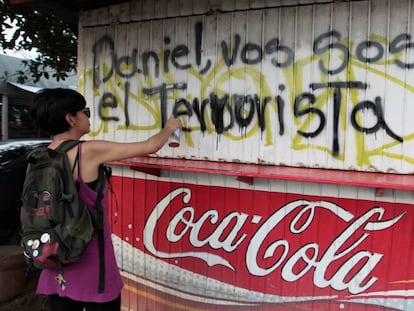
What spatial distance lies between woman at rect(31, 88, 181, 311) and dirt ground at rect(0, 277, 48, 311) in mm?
2112

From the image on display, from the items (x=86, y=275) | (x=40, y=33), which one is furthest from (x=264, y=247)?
(x=40, y=33)

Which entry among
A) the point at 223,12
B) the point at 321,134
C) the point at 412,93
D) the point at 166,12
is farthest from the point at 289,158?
the point at 166,12

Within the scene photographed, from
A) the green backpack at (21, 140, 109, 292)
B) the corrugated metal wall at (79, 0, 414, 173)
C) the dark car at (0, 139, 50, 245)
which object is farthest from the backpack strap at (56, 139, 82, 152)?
the dark car at (0, 139, 50, 245)

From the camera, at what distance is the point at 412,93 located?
2469 mm

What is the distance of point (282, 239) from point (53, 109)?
1778 mm

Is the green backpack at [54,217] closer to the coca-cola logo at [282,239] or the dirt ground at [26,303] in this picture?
the coca-cola logo at [282,239]

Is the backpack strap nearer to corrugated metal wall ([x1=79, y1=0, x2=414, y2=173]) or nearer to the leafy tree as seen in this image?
corrugated metal wall ([x1=79, y1=0, x2=414, y2=173])

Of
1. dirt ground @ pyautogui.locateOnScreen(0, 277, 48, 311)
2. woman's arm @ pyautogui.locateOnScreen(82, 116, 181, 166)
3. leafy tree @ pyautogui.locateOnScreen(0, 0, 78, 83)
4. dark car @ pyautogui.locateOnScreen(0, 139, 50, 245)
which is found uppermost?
leafy tree @ pyautogui.locateOnScreen(0, 0, 78, 83)

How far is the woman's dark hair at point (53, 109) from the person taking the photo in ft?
6.91

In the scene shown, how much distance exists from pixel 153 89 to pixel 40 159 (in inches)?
55.2

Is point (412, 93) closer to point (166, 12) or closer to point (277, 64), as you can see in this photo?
point (277, 64)

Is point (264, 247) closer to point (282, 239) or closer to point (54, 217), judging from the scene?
point (282, 239)

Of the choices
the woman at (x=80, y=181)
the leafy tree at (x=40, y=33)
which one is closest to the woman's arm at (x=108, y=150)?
the woman at (x=80, y=181)

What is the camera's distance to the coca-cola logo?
2693mm
